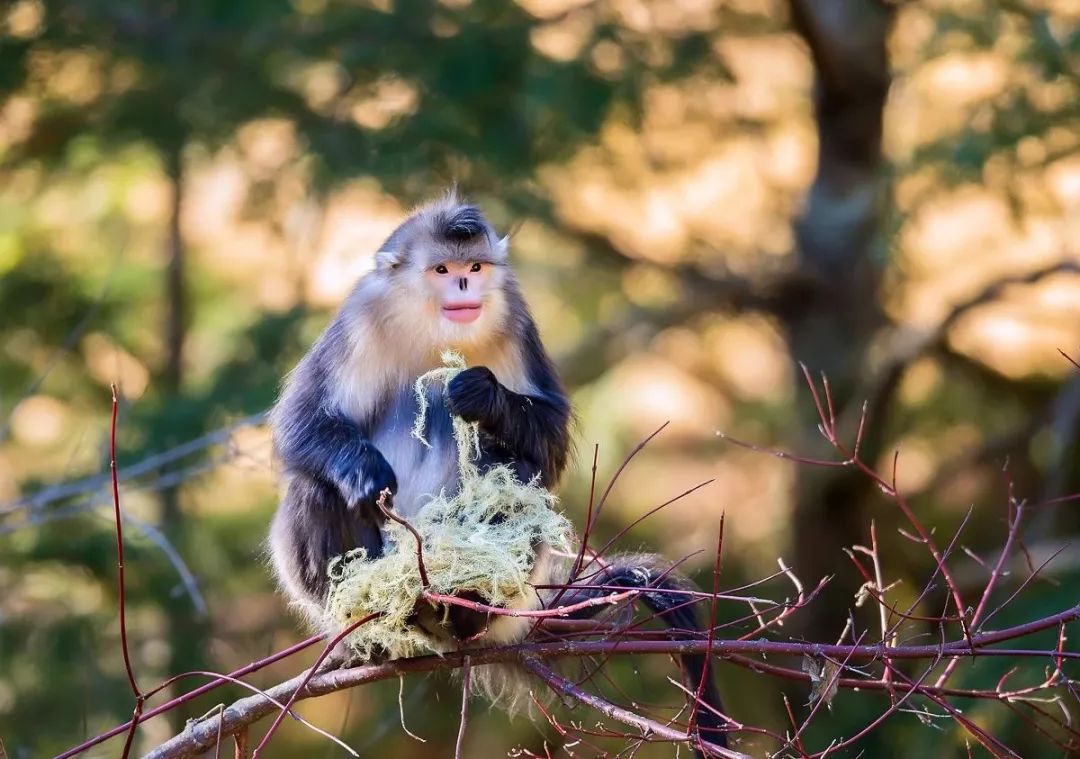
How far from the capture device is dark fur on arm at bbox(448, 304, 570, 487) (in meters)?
4.16

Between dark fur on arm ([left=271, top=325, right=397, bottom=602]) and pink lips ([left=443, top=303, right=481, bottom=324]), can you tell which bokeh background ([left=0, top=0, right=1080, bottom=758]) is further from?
pink lips ([left=443, top=303, right=481, bottom=324])

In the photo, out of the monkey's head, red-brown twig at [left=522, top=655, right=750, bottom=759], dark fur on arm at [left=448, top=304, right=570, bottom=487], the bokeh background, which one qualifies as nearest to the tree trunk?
the bokeh background

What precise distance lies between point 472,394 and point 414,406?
1.62 ft

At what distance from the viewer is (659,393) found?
12.0 metres

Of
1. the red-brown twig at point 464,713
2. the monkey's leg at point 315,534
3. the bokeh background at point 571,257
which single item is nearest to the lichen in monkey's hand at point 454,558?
the monkey's leg at point 315,534

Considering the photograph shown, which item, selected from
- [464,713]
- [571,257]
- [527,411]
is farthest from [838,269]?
[464,713]

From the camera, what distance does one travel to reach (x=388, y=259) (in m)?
4.64

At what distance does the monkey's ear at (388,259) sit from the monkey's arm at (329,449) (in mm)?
428

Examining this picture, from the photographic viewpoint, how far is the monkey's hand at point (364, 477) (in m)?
4.15

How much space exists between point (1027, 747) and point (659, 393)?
16.7ft

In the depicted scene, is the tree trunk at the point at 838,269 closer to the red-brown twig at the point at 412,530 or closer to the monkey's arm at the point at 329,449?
the monkey's arm at the point at 329,449

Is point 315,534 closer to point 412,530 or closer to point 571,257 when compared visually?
point 412,530

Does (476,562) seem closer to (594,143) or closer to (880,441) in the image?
(594,143)

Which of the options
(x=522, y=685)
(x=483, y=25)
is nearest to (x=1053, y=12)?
(x=483, y=25)
